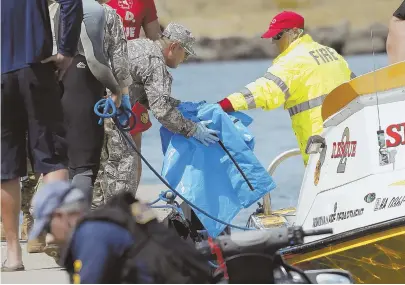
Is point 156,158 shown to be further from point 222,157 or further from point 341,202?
point 341,202

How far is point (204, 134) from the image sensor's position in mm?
8547

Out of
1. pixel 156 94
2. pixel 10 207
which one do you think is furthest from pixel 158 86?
pixel 10 207

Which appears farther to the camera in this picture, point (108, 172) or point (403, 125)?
point (108, 172)

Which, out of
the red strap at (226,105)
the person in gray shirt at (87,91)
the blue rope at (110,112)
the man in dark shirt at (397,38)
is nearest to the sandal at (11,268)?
the person in gray shirt at (87,91)

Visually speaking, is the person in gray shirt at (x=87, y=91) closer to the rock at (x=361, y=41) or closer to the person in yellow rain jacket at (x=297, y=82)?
the person in yellow rain jacket at (x=297, y=82)

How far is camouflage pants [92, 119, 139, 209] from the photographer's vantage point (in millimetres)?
8609

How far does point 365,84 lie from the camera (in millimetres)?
7172

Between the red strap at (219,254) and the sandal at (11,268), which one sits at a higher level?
the red strap at (219,254)

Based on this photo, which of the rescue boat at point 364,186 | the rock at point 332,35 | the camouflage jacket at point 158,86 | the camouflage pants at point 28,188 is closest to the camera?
the rescue boat at point 364,186

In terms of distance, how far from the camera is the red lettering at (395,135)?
6930 mm

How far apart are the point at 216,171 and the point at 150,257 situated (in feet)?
12.0

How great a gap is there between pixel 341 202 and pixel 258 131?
16.0 metres

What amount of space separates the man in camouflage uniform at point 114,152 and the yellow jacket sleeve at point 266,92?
2.51 ft

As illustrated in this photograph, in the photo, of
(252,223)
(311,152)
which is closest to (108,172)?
(252,223)
